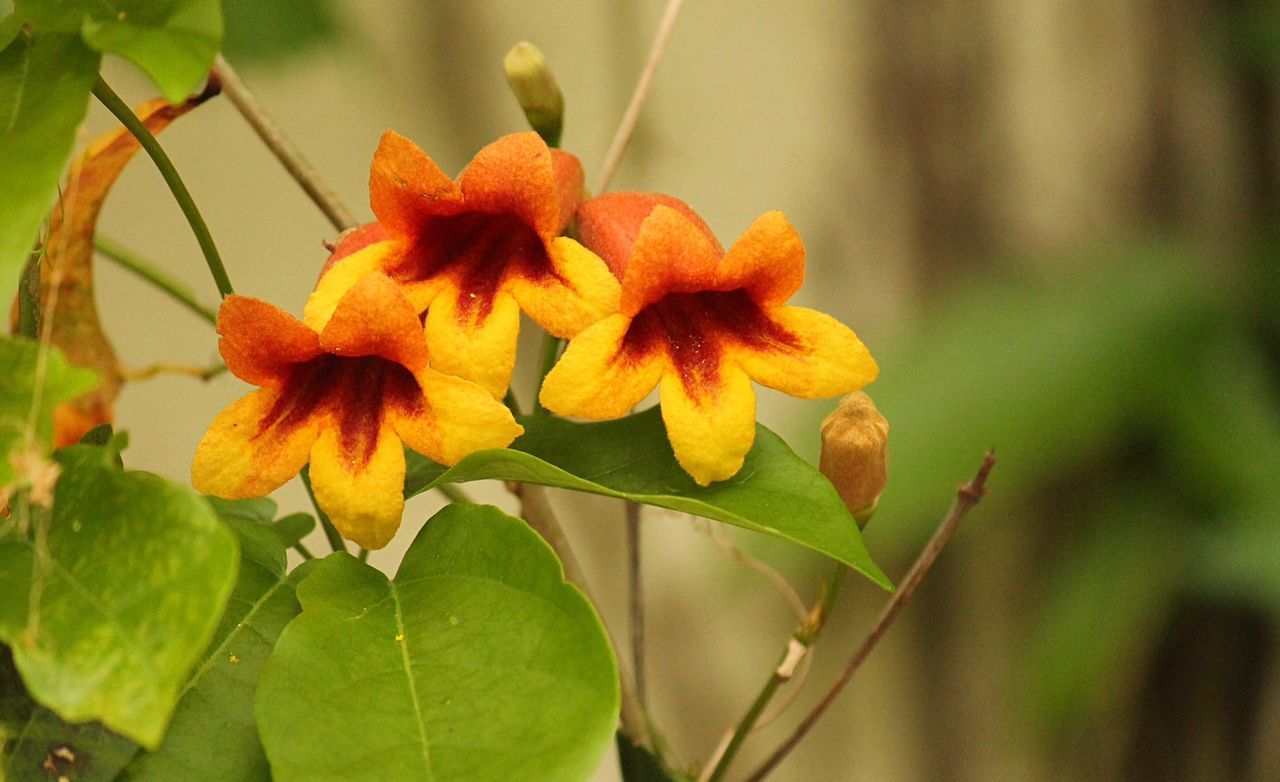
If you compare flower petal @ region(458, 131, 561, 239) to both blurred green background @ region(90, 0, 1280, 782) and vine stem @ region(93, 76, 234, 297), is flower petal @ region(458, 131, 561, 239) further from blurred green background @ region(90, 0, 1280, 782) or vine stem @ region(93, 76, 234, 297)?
blurred green background @ region(90, 0, 1280, 782)

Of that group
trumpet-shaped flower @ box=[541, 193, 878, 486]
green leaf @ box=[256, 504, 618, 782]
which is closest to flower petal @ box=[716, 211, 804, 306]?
trumpet-shaped flower @ box=[541, 193, 878, 486]

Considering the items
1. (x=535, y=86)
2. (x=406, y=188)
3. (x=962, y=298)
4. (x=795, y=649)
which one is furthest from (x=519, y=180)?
(x=962, y=298)

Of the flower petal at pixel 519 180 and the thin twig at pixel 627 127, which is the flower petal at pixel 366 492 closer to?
the flower petal at pixel 519 180

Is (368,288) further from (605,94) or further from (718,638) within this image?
(718,638)

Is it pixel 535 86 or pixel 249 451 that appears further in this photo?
pixel 535 86

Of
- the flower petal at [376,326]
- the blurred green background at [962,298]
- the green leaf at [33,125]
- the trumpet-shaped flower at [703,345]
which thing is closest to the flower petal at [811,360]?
the trumpet-shaped flower at [703,345]

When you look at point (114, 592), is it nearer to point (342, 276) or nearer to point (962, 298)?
point (342, 276)

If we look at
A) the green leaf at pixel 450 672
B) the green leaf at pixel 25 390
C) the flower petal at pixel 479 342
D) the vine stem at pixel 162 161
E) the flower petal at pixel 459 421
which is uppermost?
the vine stem at pixel 162 161
